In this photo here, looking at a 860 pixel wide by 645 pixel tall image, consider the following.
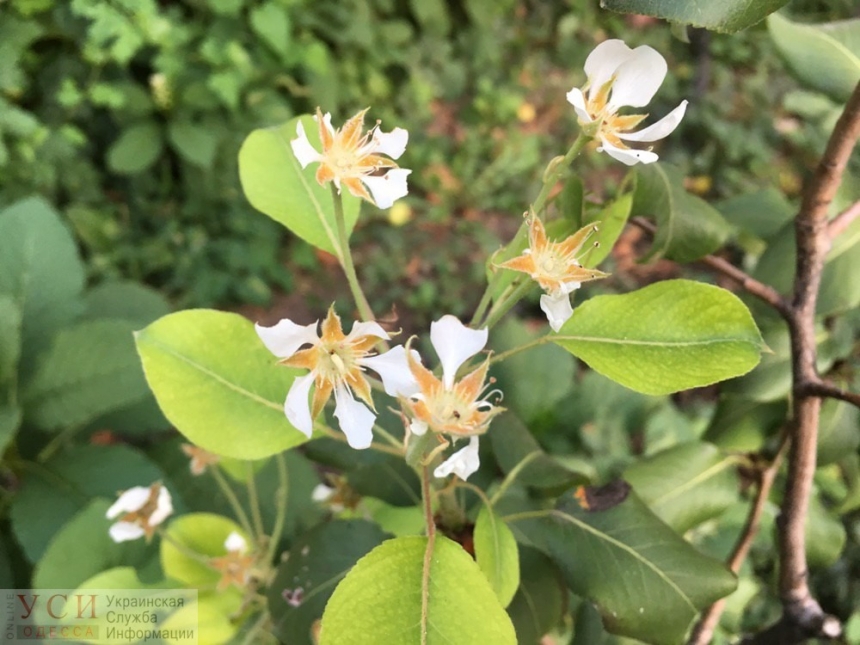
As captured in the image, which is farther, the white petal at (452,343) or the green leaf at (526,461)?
the green leaf at (526,461)

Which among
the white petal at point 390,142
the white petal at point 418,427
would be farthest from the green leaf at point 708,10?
the white petal at point 418,427

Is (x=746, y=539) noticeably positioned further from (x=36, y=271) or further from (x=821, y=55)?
(x=36, y=271)

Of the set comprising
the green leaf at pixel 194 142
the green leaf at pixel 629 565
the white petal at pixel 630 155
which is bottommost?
the green leaf at pixel 194 142

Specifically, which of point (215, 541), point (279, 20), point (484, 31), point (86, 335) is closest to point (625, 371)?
point (215, 541)

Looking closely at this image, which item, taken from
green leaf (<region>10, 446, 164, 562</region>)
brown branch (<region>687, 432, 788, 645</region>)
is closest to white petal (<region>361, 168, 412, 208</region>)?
brown branch (<region>687, 432, 788, 645</region>)

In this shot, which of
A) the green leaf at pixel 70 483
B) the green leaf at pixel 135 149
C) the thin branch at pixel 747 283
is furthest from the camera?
Answer: the green leaf at pixel 135 149

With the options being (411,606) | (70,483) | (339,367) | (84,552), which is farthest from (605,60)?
(70,483)

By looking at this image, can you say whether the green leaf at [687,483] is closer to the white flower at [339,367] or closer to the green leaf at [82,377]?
the white flower at [339,367]

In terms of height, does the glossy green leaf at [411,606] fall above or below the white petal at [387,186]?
below
